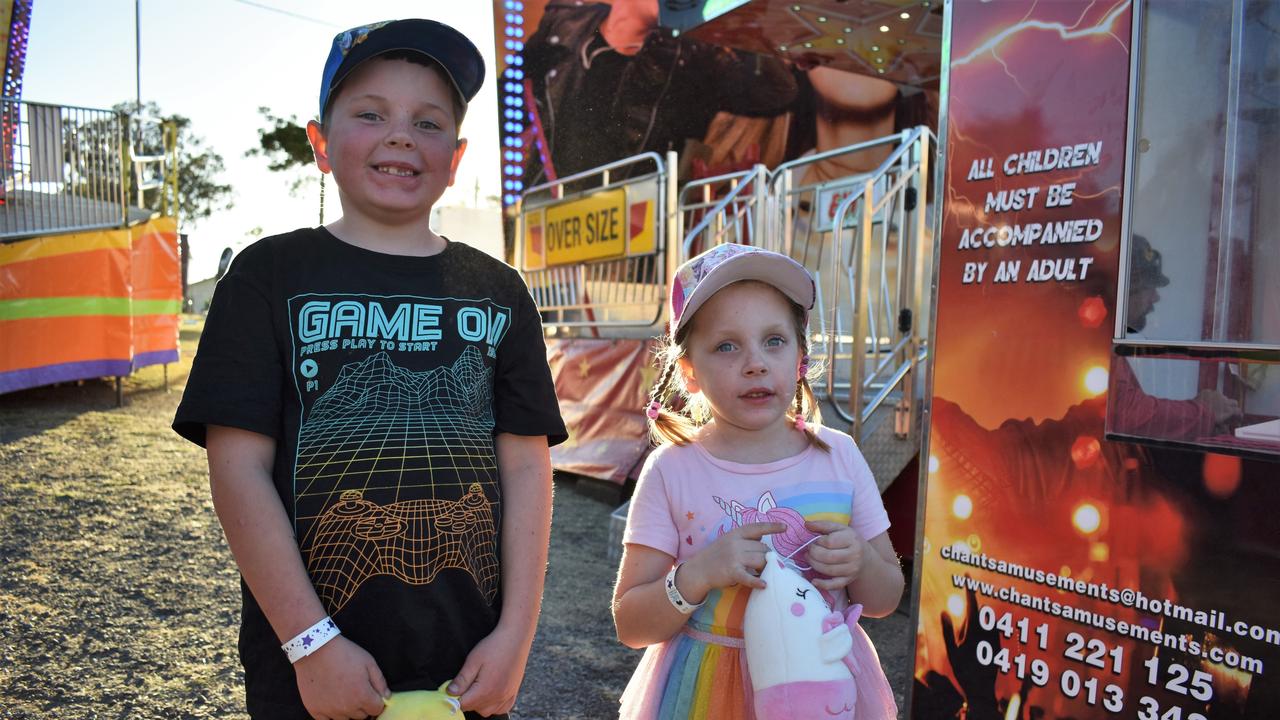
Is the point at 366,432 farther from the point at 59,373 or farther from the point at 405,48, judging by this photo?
the point at 59,373

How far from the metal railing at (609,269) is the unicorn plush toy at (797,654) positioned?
5.19 metres

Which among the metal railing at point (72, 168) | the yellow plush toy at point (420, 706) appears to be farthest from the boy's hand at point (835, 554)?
the metal railing at point (72, 168)

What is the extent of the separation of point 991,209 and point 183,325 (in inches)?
851

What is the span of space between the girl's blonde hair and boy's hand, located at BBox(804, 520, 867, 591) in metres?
0.24

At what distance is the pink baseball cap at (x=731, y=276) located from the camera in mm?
1766

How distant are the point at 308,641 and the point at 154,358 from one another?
9.26 meters

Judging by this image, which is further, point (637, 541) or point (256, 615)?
point (637, 541)

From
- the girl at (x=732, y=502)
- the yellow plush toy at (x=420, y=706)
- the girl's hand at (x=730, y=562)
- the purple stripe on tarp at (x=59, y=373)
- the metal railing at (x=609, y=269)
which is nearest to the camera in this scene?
the yellow plush toy at (x=420, y=706)

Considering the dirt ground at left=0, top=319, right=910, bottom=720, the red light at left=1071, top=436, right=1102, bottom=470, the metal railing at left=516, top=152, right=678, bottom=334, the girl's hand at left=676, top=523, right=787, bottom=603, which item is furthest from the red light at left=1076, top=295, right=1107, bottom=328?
the metal railing at left=516, top=152, right=678, bottom=334

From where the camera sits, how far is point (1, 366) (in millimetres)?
7777

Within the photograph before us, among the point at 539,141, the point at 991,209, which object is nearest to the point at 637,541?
the point at 991,209

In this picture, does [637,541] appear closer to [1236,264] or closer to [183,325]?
[1236,264]

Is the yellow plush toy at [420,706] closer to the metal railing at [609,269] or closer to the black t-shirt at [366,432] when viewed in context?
the black t-shirt at [366,432]

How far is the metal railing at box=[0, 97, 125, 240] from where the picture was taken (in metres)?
8.02
